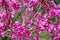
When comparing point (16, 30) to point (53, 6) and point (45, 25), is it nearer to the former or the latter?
point (45, 25)

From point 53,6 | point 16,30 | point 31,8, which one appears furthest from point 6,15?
point 53,6

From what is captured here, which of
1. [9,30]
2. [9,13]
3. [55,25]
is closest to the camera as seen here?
[9,13]

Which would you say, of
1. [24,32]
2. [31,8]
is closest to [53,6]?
[31,8]

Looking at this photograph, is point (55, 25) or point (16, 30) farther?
point (55, 25)

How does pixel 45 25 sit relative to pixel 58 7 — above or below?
below

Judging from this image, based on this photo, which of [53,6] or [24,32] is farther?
[53,6]

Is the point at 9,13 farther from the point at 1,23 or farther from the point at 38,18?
the point at 38,18

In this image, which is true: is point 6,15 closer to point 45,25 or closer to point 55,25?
point 45,25

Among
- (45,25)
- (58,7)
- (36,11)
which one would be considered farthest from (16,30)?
(58,7)

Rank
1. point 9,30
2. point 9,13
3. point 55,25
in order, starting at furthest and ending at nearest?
1. point 55,25
2. point 9,30
3. point 9,13
